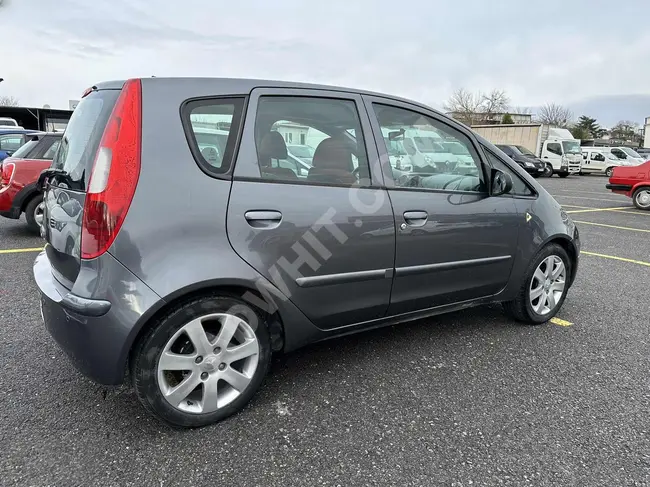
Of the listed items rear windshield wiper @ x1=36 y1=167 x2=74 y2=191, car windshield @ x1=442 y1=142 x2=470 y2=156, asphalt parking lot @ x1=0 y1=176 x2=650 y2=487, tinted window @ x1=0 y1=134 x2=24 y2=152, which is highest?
car windshield @ x1=442 y1=142 x2=470 y2=156

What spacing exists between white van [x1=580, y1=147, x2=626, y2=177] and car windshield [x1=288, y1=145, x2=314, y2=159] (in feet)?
91.2

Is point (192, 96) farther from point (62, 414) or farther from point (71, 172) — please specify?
point (62, 414)

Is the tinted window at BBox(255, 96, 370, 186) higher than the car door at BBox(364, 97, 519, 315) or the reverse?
higher

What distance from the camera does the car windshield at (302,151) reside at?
249 centimetres

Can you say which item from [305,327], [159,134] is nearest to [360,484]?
[305,327]

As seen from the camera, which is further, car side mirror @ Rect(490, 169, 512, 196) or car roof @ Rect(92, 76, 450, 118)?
car side mirror @ Rect(490, 169, 512, 196)

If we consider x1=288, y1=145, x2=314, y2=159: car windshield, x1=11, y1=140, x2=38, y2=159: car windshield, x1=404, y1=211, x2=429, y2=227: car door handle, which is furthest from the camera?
x1=11, y1=140, x2=38, y2=159: car windshield

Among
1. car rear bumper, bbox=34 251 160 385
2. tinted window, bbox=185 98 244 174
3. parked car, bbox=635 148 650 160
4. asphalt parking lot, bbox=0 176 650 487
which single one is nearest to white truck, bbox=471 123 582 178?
parked car, bbox=635 148 650 160

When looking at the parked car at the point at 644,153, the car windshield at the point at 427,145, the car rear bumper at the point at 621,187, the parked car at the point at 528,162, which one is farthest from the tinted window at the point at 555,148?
the car windshield at the point at 427,145

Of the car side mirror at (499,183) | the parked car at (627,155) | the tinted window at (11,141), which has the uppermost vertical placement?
the parked car at (627,155)

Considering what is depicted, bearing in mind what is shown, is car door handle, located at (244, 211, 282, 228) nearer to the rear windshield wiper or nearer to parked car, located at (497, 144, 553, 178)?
the rear windshield wiper

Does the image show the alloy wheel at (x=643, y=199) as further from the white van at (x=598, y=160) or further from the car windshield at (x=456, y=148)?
the white van at (x=598, y=160)

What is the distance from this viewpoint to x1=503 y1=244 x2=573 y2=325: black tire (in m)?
3.49

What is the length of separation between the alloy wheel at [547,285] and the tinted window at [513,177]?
1.84ft
